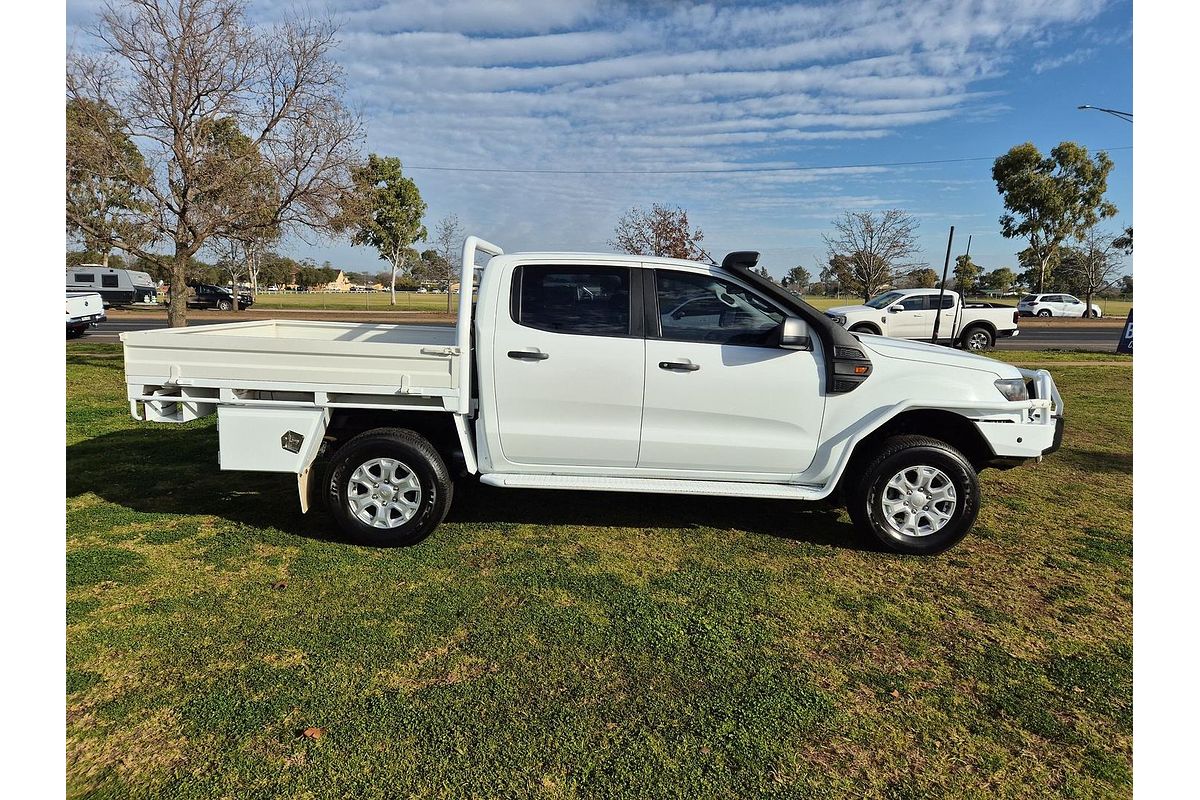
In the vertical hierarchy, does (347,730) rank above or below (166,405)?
below

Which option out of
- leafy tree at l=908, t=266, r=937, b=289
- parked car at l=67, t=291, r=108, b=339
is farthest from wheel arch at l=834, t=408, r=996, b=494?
leafy tree at l=908, t=266, r=937, b=289

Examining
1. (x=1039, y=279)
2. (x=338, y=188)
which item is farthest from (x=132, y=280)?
(x=1039, y=279)

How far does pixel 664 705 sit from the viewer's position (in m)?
2.89

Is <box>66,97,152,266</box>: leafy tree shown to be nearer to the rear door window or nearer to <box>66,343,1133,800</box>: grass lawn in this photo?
<box>66,343,1133,800</box>: grass lawn

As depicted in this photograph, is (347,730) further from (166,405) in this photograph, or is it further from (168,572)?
(166,405)

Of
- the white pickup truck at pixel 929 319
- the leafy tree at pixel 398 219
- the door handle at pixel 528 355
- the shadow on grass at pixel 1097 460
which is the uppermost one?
the leafy tree at pixel 398 219

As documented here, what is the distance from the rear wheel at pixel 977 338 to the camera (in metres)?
18.9

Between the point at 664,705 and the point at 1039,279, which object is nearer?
the point at 664,705

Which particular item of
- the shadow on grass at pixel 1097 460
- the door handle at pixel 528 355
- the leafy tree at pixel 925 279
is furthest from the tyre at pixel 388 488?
the leafy tree at pixel 925 279

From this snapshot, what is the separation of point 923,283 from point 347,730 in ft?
199

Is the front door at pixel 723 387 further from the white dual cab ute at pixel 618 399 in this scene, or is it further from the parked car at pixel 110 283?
the parked car at pixel 110 283

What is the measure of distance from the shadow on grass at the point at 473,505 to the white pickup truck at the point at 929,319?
49.1 ft

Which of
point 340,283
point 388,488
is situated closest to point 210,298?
point 388,488

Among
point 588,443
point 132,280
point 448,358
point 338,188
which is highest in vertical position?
point 132,280
